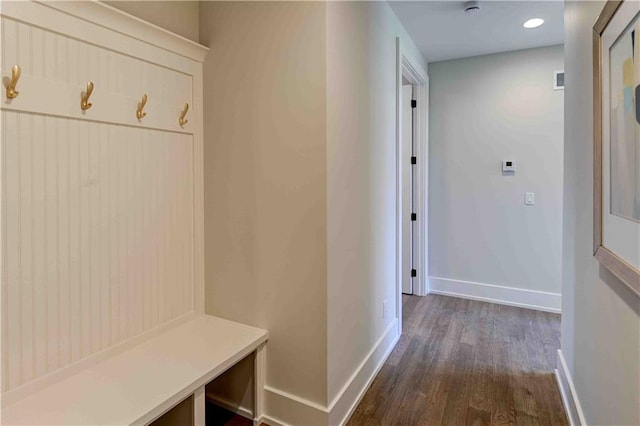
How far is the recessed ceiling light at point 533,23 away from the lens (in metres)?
2.82

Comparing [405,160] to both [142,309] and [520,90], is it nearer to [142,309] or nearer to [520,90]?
[520,90]

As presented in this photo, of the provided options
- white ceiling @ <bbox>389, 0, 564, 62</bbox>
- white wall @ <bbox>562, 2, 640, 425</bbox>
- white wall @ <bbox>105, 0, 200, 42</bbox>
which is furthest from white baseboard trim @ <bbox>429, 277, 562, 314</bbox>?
white wall @ <bbox>105, 0, 200, 42</bbox>

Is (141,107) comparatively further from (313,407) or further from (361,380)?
(361,380)

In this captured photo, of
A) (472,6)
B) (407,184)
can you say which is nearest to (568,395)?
(407,184)

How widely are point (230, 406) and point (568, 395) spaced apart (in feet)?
6.12

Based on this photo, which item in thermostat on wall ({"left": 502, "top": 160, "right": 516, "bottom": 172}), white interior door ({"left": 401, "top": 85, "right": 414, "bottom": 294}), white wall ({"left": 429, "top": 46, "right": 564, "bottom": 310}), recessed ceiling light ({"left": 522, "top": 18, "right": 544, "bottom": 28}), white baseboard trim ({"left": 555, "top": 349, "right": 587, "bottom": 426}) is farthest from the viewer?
white interior door ({"left": 401, "top": 85, "right": 414, "bottom": 294})

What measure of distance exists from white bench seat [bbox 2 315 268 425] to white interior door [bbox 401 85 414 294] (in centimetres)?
246

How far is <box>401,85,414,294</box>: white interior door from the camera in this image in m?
3.90

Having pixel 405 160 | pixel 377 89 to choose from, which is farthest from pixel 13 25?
pixel 405 160

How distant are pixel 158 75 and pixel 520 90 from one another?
328 cm

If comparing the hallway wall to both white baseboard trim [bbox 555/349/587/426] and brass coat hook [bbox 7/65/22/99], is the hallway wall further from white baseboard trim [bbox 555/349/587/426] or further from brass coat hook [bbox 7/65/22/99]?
white baseboard trim [bbox 555/349/587/426]

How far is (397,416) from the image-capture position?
1.96 m

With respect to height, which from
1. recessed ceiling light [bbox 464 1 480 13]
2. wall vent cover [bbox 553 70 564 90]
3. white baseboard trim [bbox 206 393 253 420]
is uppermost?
recessed ceiling light [bbox 464 1 480 13]

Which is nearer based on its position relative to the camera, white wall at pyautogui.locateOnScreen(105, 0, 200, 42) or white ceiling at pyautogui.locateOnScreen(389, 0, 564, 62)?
white wall at pyautogui.locateOnScreen(105, 0, 200, 42)
